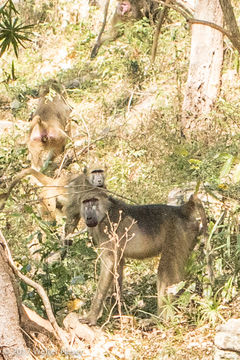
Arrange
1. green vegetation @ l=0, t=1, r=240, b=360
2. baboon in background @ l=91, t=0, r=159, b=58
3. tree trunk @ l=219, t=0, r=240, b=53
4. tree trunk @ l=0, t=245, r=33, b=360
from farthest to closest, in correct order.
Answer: baboon in background @ l=91, t=0, r=159, b=58, green vegetation @ l=0, t=1, r=240, b=360, tree trunk @ l=0, t=245, r=33, b=360, tree trunk @ l=219, t=0, r=240, b=53

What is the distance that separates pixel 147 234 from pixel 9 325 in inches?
60.2

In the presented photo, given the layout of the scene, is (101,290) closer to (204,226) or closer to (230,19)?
(204,226)

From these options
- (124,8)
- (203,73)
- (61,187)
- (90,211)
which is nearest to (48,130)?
(203,73)

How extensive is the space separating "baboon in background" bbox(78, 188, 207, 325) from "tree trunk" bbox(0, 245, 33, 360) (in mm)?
859

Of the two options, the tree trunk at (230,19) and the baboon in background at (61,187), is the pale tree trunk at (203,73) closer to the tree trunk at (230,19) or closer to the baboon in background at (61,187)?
the baboon in background at (61,187)

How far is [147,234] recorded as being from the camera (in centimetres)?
572

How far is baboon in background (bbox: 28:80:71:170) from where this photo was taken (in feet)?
30.8

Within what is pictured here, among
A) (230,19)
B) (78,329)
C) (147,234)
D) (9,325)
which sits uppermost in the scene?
(230,19)

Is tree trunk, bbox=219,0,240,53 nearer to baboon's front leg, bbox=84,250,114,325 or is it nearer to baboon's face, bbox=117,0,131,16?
baboon's front leg, bbox=84,250,114,325

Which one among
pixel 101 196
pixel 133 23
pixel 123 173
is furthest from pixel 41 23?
pixel 101 196

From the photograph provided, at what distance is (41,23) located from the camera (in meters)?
14.0

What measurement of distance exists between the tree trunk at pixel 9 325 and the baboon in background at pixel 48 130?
4.46m

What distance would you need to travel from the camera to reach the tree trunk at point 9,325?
471 cm

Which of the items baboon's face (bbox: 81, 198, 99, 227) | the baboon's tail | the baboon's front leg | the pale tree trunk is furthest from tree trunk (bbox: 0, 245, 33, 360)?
the pale tree trunk
